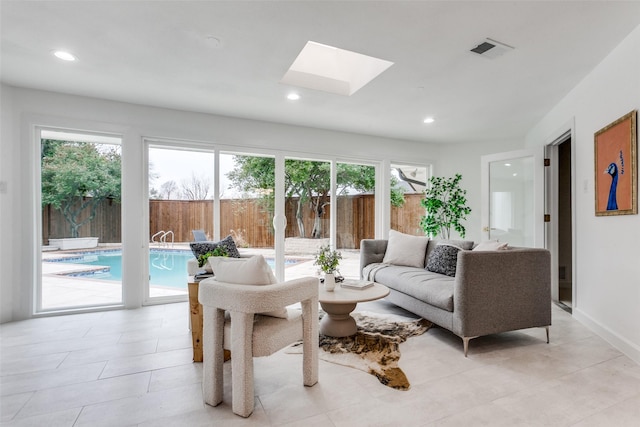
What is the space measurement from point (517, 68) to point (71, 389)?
4175 millimetres

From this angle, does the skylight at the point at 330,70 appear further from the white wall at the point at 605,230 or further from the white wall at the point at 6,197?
the white wall at the point at 6,197

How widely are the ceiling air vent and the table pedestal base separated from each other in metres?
2.29

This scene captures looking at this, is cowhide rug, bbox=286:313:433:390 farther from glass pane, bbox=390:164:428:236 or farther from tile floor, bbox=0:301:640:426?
glass pane, bbox=390:164:428:236

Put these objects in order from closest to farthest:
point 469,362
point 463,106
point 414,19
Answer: point 414,19, point 469,362, point 463,106

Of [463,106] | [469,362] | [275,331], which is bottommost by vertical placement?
[469,362]

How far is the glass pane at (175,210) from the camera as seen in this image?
4.02 m

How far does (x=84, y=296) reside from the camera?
3883 millimetres

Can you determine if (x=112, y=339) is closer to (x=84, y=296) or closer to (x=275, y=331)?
(x=84, y=296)

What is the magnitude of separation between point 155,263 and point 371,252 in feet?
9.05

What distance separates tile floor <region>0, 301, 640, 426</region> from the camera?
1.71m

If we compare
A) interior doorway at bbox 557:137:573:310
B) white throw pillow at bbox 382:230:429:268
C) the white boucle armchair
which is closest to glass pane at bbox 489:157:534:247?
interior doorway at bbox 557:137:573:310

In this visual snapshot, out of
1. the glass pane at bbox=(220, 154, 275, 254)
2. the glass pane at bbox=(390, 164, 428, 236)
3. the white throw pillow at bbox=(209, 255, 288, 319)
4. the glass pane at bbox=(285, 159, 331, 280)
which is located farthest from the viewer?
the glass pane at bbox=(390, 164, 428, 236)

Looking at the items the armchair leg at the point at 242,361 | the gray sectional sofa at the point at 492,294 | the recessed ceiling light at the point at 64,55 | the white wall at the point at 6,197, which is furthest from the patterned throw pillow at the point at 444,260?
the white wall at the point at 6,197

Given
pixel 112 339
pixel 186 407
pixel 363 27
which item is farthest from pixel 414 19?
pixel 112 339
